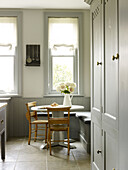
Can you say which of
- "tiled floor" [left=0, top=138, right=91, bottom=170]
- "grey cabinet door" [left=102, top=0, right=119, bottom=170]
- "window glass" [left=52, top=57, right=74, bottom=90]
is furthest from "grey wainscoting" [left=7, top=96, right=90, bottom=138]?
"grey cabinet door" [left=102, top=0, right=119, bottom=170]

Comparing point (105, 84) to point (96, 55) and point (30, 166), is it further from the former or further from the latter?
point (30, 166)

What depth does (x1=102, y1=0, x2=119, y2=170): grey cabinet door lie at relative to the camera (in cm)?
219

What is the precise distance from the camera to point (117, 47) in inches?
83.2

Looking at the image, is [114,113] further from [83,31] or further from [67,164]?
[83,31]

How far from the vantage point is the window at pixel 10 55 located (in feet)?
21.2

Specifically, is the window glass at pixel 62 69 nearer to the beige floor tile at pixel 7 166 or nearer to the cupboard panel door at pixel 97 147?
the beige floor tile at pixel 7 166

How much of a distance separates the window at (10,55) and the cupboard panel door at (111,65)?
167 inches

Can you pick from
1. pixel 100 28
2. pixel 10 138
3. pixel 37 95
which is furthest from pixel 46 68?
pixel 100 28

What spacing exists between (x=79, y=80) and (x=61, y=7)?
192cm

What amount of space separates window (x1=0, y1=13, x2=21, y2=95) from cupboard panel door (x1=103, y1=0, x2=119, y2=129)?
423 cm

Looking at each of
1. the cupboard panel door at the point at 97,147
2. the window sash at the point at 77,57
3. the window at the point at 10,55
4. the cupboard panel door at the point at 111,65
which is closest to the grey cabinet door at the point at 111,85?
the cupboard panel door at the point at 111,65

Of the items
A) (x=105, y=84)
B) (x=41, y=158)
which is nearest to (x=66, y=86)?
(x=41, y=158)

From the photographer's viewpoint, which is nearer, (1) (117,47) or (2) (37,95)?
(1) (117,47)

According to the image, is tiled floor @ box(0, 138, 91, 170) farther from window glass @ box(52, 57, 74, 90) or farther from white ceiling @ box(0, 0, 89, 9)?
white ceiling @ box(0, 0, 89, 9)
